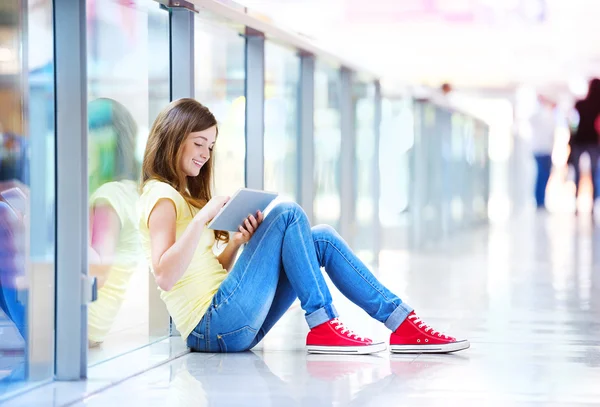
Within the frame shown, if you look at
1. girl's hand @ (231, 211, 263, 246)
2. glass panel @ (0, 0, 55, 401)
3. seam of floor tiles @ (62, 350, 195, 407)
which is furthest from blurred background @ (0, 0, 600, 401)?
girl's hand @ (231, 211, 263, 246)

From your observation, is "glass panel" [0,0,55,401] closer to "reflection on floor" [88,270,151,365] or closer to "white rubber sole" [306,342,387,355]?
"reflection on floor" [88,270,151,365]

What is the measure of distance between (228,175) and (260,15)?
0.85 m

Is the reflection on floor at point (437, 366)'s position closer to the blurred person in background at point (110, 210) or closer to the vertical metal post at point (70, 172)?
the vertical metal post at point (70, 172)

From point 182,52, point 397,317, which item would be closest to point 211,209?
point 397,317

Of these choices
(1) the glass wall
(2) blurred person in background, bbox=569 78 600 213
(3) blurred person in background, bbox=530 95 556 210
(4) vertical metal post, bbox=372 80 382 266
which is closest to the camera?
(4) vertical metal post, bbox=372 80 382 266

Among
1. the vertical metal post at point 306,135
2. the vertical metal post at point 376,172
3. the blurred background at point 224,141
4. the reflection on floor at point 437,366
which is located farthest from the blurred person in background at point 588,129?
the vertical metal post at point 306,135

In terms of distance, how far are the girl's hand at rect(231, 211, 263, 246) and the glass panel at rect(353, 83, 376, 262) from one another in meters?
4.04

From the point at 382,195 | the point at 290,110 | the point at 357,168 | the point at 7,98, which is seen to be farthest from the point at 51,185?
the point at 382,195

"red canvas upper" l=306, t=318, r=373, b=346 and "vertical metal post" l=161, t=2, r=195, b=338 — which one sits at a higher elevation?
"vertical metal post" l=161, t=2, r=195, b=338

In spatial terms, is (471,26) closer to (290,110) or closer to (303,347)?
(290,110)

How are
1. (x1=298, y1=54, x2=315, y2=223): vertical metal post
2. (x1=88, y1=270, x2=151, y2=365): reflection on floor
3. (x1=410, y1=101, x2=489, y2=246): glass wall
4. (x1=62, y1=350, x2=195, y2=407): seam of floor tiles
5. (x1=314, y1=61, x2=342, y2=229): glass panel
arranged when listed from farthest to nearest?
1. (x1=410, y1=101, x2=489, y2=246): glass wall
2. (x1=314, y1=61, x2=342, y2=229): glass panel
3. (x1=298, y1=54, x2=315, y2=223): vertical metal post
4. (x1=88, y1=270, x2=151, y2=365): reflection on floor
5. (x1=62, y1=350, x2=195, y2=407): seam of floor tiles

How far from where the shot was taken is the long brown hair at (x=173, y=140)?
3.59 m

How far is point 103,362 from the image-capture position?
357 centimetres

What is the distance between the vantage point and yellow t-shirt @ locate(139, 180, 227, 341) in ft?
11.7
